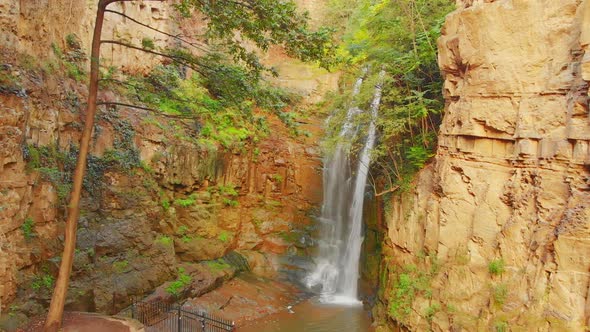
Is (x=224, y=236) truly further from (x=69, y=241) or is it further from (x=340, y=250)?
(x=69, y=241)

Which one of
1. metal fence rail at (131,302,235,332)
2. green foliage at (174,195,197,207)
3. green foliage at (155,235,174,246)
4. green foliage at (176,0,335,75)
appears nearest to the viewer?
green foliage at (176,0,335,75)

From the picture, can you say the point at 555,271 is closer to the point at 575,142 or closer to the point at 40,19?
the point at 575,142

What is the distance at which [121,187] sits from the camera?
13.9m

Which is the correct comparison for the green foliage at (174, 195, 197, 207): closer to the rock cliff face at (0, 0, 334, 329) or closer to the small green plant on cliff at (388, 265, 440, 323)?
the rock cliff face at (0, 0, 334, 329)

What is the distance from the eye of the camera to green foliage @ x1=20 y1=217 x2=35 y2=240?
9869 mm

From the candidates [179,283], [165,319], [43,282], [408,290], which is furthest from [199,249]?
[408,290]

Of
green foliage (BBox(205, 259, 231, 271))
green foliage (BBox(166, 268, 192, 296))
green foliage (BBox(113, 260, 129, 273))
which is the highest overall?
green foliage (BBox(113, 260, 129, 273))

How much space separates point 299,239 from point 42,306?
11.6m

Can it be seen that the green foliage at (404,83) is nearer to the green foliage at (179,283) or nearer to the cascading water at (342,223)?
the cascading water at (342,223)

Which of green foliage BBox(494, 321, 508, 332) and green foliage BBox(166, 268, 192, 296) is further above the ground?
green foliage BBox(494, 321, 508, 332)

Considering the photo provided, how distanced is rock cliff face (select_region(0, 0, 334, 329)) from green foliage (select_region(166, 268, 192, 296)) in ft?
0.75

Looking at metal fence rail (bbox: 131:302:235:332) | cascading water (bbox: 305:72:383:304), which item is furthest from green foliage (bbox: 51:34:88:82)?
cascading water (bbox: 305:72:383:304)

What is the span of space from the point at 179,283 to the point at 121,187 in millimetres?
3903

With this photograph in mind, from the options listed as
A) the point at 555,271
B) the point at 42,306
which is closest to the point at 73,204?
the point at 42,306
